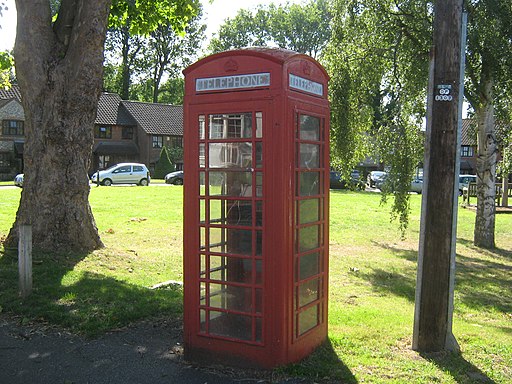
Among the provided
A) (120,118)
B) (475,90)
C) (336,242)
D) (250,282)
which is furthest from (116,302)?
(120,118)

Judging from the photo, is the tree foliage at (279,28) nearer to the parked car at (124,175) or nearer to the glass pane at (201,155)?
the parked car at (124,175)

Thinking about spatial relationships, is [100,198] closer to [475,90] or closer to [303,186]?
[475,90]

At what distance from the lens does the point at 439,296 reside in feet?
16.6

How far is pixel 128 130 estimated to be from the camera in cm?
5619

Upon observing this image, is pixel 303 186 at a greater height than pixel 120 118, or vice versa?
pixel 120 118

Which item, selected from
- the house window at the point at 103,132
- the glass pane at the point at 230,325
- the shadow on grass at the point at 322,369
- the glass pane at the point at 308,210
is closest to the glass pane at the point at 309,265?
the glass pane at the point at 308,210

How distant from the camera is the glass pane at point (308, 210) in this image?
14.8 ft

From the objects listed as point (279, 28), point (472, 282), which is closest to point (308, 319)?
point (472, 282)

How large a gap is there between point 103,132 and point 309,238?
53166mm

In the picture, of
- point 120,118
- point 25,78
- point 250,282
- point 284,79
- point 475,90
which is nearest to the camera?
point 284,79

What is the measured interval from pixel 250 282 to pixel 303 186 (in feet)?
3.06

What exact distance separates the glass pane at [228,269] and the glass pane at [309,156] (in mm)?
979

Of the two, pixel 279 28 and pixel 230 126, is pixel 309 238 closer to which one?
pixel 230 126

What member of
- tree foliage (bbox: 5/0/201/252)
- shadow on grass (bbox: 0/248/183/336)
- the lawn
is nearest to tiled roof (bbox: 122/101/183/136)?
the lawn
